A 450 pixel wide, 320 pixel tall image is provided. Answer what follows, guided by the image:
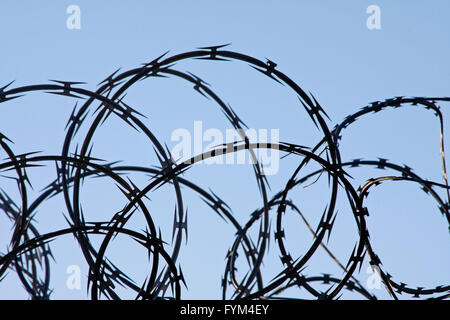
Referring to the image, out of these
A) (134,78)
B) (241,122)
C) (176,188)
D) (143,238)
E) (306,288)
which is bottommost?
(306,288)

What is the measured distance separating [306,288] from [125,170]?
274 cm

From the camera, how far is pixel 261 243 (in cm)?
655

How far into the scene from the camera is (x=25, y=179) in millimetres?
6742

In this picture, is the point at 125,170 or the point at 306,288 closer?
the point at 306,288

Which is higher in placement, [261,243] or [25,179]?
[25,179]

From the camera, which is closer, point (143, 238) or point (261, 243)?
point (143, 238)
